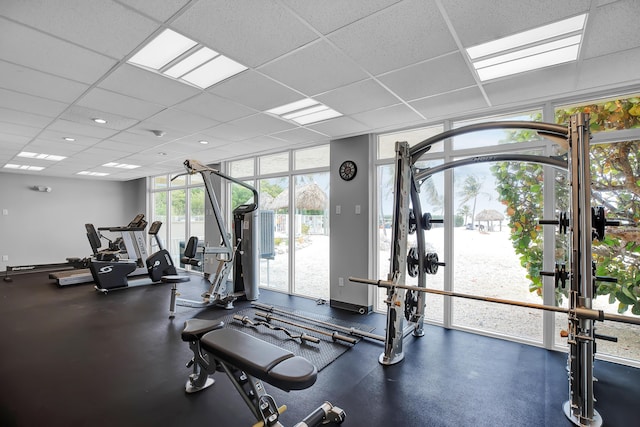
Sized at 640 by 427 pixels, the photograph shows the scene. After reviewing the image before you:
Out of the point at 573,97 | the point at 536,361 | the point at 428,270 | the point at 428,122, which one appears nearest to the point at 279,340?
the point at 428,270

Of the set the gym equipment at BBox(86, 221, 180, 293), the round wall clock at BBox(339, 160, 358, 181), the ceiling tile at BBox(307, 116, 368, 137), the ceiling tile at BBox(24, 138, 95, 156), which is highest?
the ceiling tile at BBox(307, 116, 368, 137)

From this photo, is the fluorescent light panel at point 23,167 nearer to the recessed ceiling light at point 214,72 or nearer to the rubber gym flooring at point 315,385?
the rubber gym flooring at point 315,385

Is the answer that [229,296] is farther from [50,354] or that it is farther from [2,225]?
[2,225]

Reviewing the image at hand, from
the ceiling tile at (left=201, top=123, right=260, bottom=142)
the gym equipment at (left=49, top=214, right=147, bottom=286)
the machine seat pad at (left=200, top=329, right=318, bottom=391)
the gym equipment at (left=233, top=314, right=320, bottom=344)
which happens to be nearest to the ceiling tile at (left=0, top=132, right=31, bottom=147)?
the gym equipment at (left=49, top=214, right=147, bottom=286)

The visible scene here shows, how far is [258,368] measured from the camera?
154 cm

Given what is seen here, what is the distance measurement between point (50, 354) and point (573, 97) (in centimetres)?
577

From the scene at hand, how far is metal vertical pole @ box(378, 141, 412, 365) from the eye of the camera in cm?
282

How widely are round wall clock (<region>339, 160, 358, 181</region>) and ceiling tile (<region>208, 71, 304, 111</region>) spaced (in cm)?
160

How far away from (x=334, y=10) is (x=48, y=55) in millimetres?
2074

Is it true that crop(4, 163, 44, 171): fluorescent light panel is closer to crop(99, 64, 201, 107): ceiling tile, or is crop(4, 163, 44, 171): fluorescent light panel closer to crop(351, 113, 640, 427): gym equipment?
crop(99, 64, 201, 107): ceiling tile

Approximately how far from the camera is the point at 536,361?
9.37ft

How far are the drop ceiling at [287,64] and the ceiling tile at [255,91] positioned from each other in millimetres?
20

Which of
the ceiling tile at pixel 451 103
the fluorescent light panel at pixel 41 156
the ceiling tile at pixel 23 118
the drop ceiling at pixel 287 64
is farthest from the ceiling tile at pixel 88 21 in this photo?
the fluorescent light panel at pixel 41 156

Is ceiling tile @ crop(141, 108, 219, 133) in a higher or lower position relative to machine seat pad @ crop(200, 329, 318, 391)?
higher
